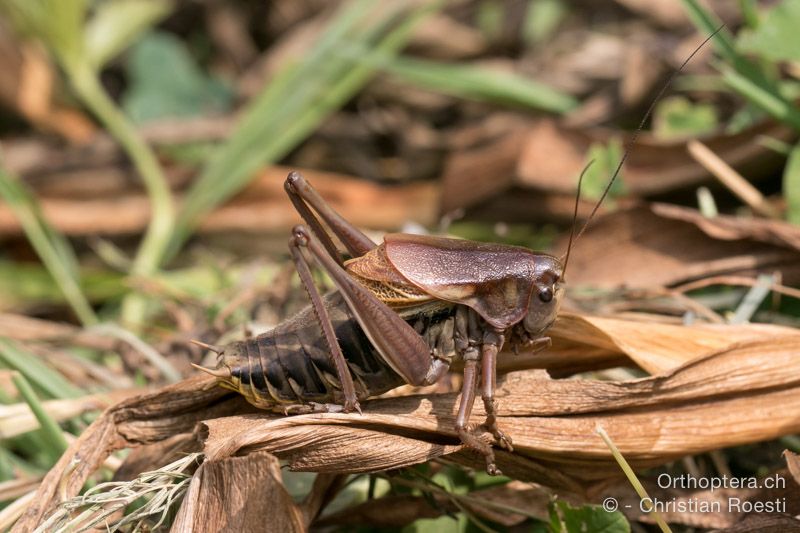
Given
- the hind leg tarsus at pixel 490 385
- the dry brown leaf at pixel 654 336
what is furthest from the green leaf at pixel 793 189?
the hind leg tarsus at pixel 490 385

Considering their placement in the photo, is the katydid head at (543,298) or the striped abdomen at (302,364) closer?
the striped abdomen at (302,364)

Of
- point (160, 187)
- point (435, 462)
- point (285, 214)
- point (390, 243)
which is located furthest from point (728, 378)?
point (160, 187)

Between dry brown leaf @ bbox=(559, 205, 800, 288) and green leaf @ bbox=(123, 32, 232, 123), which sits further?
green leaf @ bbox=(123, 32, 232, 123)

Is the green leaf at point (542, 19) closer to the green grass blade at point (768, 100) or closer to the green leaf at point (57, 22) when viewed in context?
the green grass blade at point (768, 100)

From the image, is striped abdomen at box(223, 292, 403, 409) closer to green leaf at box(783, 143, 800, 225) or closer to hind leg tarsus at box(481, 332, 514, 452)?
hind leg tarsus at box(481, 332, 514, 452)

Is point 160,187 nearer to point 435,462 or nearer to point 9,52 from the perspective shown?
point 9,52

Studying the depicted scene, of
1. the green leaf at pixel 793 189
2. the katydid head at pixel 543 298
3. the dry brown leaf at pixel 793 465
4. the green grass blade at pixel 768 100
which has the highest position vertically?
the green grass blade at pixel 768 100

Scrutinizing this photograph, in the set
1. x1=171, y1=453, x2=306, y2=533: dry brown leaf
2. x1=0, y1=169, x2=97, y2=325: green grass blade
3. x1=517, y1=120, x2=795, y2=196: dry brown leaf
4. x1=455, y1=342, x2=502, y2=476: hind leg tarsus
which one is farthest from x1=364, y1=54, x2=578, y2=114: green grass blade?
x1=171, y1=453, x2=306, y2=533: dry brown leaf
